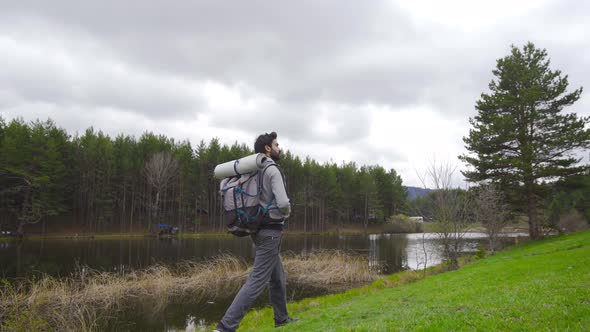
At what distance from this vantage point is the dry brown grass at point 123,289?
347 inches

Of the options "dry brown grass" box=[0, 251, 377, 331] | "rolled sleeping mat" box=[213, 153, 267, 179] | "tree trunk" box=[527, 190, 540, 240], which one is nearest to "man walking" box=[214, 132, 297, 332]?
"rolled sleeping mat" box=[213, 153, 267, 179]

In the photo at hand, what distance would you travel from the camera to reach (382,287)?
15.2 metres

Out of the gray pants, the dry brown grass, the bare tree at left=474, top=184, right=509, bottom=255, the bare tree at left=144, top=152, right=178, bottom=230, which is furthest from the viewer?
the bare tree at left=144, top=152, right=178, bottom=230

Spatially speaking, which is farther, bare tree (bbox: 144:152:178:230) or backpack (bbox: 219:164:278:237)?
bare tree (bbox: 144:152:178:230)

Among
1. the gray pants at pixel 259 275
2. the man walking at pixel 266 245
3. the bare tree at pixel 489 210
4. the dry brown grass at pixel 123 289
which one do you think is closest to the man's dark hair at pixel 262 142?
the man walking at pixel 266 245

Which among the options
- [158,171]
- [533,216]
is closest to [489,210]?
[533,216]

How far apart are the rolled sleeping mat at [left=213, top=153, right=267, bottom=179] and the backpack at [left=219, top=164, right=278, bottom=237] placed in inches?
3.3

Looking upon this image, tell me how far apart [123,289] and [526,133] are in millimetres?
27286

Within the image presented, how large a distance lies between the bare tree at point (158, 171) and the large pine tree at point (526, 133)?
4481cm

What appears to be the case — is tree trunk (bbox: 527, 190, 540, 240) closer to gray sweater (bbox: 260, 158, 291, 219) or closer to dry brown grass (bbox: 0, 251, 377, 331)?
dry brown grass (bbox: 0, 251, 377, 331)

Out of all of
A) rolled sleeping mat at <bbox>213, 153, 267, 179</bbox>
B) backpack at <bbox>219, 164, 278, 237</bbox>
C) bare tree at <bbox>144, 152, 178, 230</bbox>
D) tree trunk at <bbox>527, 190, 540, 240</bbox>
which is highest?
bare tree at <bbox>144, 152, 178, 230</bbox>

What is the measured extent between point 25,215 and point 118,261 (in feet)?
101

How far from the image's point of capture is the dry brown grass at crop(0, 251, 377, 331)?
28.9 ft

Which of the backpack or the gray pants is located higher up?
the backpack
